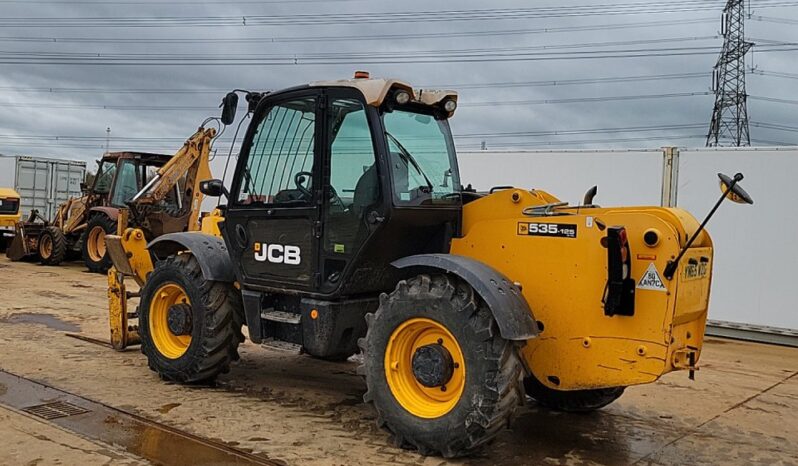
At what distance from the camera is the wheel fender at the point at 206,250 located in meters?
5.93

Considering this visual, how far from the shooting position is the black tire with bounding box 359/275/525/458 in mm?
4215

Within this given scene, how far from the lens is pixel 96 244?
53.3 ft

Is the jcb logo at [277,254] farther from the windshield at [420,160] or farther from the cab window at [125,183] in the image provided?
the cab window at [125,183]

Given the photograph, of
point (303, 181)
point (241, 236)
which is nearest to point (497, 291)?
point (303, 181)

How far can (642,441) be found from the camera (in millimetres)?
5105

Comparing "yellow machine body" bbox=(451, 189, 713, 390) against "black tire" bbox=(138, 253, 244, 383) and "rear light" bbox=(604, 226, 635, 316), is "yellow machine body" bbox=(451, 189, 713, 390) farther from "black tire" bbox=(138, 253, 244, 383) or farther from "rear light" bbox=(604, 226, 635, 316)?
"black tire" bbox=(138, 253, 244, 383)

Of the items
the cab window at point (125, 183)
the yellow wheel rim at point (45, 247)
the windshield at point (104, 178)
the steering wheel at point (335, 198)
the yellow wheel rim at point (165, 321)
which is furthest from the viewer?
the yellow wheel rim at point (45, 247)

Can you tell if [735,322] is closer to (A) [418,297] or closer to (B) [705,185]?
(B) [705,185]

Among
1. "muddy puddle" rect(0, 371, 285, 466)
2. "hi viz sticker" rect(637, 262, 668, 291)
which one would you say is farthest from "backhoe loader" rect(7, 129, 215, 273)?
"hi viz sticker" rect(637, 262, 668, 291)

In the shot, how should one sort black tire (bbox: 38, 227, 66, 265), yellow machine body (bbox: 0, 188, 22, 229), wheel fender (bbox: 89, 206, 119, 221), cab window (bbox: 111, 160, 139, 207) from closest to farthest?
wheel fender (bbox: 89, 206, 119, 221)
cab window (bbox: 111, 160, 139, 207)
black tire (bbox: 38, 227, 66, 265)
yellow machine body (bbox: 0, 188, 22, 229)

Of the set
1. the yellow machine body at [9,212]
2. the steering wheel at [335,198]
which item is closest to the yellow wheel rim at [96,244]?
the yellow machine body at [9,212]

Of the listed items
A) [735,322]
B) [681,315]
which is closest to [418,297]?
[681,315]

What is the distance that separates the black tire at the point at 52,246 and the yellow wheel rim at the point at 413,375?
1448 cm

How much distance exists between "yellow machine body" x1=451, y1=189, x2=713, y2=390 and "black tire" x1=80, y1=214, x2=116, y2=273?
12.7 metres
